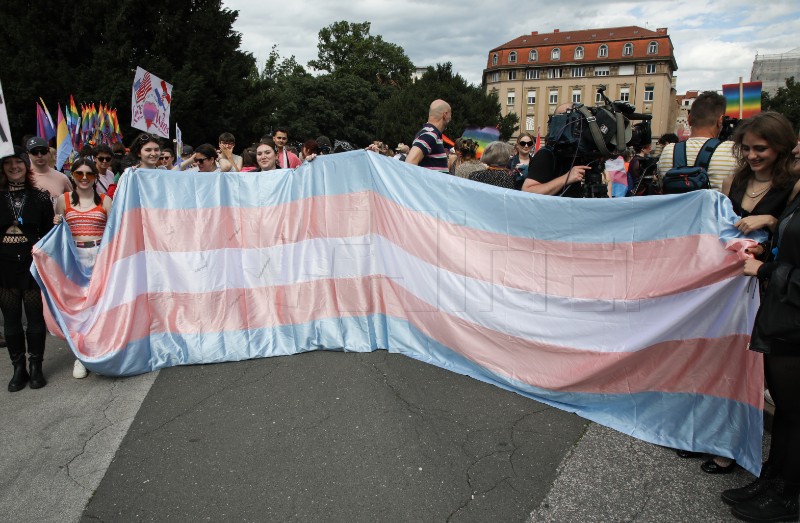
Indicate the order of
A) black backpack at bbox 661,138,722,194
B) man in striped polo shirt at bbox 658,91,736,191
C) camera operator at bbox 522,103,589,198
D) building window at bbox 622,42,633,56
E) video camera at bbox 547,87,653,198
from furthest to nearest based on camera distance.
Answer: building window at bbox 622,42,633,56 < camera operator at bbox 522,103,589,198 < video camera at bbox 547,87,653,198 < man in striped polo shirt at bbox 658,91,736,191 < black backpack at bbox 661,138,722,194

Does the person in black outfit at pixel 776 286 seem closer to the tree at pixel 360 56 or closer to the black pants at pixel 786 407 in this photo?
the black pants at pixel 786 407

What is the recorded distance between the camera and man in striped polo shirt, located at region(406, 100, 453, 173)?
498cm

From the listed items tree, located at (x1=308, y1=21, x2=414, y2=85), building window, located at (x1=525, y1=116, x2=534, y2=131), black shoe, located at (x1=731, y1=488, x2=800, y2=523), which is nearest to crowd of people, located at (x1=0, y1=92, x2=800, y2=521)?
black shoe, located at (x1=731, y1=488, x2=800, y2=523)

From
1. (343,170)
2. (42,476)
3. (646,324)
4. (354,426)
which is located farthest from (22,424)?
(646,324)

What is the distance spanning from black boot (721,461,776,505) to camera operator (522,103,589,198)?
2006 millimetres

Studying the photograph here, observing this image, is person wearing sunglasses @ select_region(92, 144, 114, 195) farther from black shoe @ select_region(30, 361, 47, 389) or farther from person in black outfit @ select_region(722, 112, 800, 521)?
person in black outfit @ select_region(722, 112, 800, 521)

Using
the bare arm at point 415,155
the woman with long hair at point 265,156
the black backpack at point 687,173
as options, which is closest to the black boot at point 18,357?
→ the woman with long hair at point 265,156

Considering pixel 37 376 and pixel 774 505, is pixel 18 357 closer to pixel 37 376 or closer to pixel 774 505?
pixel 37 376

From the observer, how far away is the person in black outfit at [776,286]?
2.46 m

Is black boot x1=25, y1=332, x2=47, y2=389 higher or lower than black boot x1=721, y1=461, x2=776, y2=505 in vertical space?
higher

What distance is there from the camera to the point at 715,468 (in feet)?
9.30

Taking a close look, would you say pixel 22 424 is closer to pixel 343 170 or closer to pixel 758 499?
pixel 343 170

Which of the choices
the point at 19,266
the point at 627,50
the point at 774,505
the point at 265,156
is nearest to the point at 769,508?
the point at 774,505

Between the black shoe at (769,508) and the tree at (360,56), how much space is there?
225 ft
